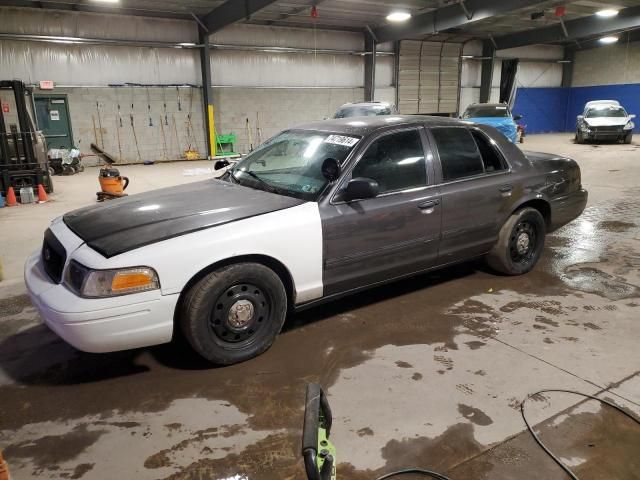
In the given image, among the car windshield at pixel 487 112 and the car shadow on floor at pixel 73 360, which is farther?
the car windshield at pixel 487 112

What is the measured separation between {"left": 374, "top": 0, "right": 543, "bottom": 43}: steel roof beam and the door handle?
1281 centimetres

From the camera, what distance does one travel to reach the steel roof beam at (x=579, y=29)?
17.4 m

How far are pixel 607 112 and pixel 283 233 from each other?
20.5m

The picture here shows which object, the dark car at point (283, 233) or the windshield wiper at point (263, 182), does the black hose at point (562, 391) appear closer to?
the dark car at point (283, 233)

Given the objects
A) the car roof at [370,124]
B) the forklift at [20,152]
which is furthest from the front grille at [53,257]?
the forklift at [20,152]

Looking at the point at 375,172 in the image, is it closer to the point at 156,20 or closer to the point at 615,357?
the point at 615,357

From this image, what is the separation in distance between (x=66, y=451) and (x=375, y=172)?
102 inches

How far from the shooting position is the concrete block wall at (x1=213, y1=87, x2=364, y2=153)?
17328 millimetres

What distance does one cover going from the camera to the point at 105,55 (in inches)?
586

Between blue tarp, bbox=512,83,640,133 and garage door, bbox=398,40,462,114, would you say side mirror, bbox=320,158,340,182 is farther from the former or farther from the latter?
blue tarp, bbox=512,83,640,133

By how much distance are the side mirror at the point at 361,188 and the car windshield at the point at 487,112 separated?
46.3 ft

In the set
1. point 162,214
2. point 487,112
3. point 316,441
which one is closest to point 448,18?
point 487,112

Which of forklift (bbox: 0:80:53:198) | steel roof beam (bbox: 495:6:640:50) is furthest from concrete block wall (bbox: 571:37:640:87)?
forklift (bbox: 0:80:53:198)

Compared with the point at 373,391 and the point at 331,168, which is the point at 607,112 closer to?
the point at 331,168
